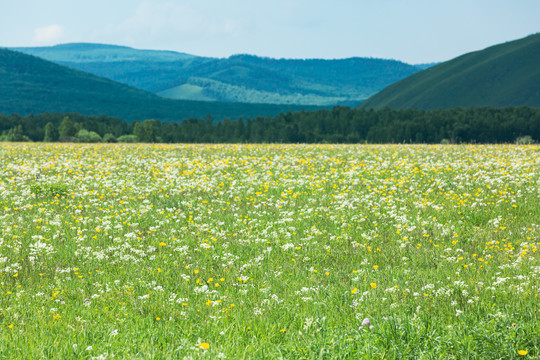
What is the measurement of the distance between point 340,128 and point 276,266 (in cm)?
7339

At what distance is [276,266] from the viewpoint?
7898mm

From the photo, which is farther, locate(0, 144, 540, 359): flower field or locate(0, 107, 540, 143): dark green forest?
locate(0, 107, 540, 143): dark green forest

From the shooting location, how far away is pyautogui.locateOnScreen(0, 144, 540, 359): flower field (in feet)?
16.6

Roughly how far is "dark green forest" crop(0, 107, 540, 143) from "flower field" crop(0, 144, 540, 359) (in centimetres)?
4349

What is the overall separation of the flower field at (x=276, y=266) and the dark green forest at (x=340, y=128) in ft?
143

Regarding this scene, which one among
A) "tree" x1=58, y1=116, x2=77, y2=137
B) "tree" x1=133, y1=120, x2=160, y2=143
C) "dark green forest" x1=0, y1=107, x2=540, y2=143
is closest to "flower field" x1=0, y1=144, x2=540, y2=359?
"dark green forest" x1=0, y1=107, x2=540, y2=143

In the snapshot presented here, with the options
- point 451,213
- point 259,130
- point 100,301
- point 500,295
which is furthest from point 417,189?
point 259,130

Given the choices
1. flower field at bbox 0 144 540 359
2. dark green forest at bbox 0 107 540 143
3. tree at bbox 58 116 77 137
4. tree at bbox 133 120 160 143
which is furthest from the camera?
tree at bbox 58 116 77 137

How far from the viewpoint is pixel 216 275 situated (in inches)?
295

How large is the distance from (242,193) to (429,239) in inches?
242

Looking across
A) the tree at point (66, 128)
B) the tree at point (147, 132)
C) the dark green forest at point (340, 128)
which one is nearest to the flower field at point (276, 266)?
the dark green forest at point (340, 128)

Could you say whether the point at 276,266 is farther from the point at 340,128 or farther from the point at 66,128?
the point at 66,128

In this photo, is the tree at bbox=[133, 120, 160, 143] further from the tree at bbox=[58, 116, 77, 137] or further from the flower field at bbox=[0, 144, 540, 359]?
the flower field at bbox=[0, 144, 540, 359]

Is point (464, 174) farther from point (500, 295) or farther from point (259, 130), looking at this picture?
point (259, 130)
